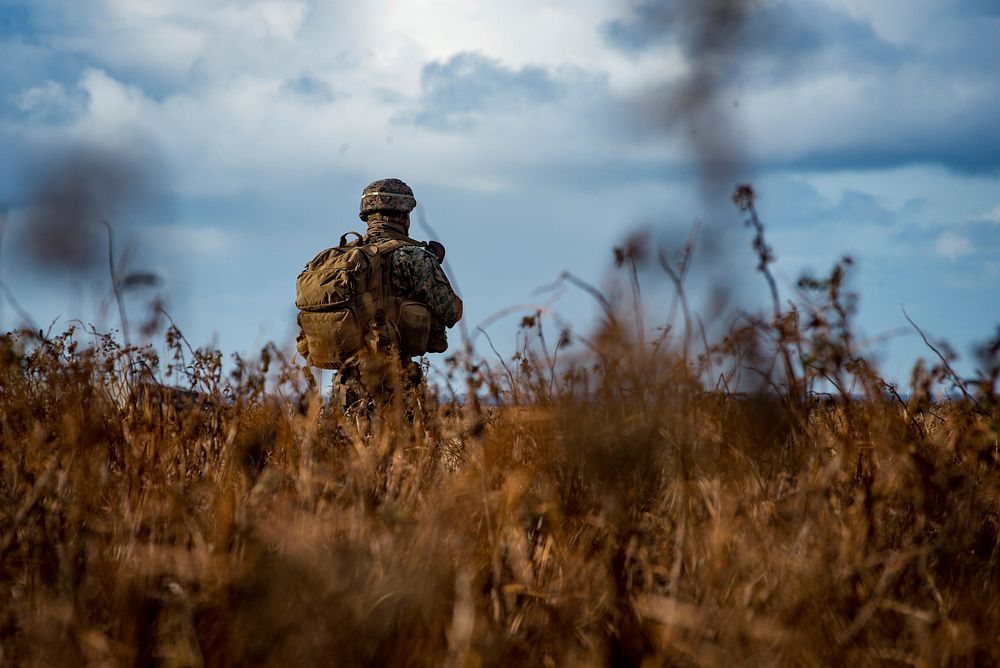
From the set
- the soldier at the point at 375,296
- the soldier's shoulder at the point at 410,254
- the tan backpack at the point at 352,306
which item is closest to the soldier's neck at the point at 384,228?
the soldier at the point at 375,296

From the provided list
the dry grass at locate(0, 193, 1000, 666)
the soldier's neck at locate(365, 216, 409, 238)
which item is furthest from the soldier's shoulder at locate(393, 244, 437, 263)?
the dry grass at locate(0, 193, 1000, 666)

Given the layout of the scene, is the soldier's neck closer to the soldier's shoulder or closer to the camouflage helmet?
the camouflage helmet

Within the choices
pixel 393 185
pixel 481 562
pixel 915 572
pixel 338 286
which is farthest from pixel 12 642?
pixel 393 185

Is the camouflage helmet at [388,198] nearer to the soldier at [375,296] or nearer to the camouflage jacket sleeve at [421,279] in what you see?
the soldier at [375,296]

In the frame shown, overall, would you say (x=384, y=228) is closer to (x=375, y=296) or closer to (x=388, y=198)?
(x=388, y=198)

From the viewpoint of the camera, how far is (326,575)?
2.26 m

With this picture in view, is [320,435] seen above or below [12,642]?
above

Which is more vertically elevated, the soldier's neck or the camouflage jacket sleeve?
the soldier's neck

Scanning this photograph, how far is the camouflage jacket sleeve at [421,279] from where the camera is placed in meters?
7.15

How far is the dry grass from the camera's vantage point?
7.32 feet

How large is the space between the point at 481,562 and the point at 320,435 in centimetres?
146

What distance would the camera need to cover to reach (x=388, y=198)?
748 centimetres

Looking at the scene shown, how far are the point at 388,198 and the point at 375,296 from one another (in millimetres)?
845

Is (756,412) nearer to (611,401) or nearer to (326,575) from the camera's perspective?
(611,401)
